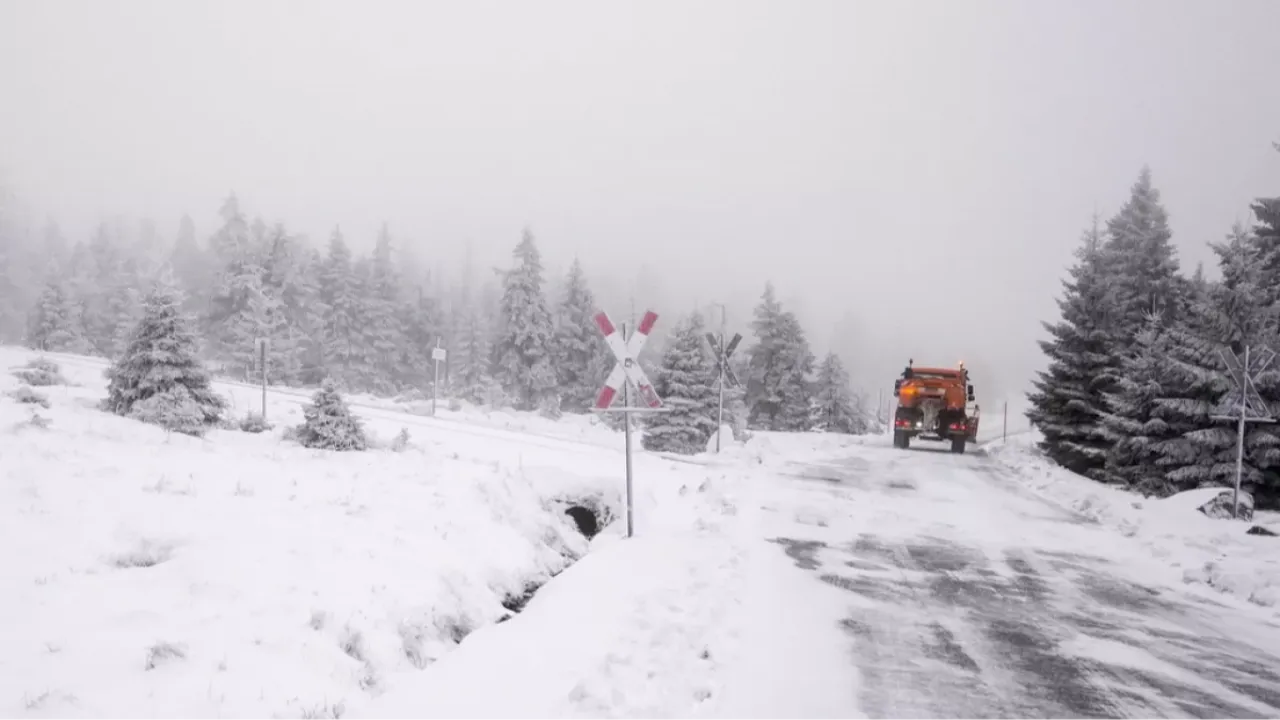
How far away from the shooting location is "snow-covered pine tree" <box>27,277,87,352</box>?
4275 centimetres

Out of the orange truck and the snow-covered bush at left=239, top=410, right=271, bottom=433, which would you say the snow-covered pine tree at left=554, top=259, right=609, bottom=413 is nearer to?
the orange truck

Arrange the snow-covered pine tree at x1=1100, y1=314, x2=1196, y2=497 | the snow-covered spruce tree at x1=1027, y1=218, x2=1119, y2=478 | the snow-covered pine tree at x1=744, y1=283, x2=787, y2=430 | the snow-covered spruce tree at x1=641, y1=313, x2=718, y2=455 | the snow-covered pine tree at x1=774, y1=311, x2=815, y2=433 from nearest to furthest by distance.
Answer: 1. the snow-covered pine tree at x1=1100, y1=314, x2=1196, y2=497
2. the snow-covered spruce tree at x1=1027, y1=218, x2=1119, y2=478
3. the snow-covered spruce tree at x1=641, y1=313, x2=718, y2=455
4. the snow-covered pine tree at x1=774, y1=311, x2=815, y2=433
5. the snow-covered pine tree at x1=744, y1=283, x2=787, y2=430

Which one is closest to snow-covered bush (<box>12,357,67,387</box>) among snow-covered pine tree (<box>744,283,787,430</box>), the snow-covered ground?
the snow-covered ground

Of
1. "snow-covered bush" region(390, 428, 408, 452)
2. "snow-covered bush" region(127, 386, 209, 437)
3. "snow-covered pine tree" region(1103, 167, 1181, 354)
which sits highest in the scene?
"snow-covered pine tree" region(1103, 167, 1181, 354)

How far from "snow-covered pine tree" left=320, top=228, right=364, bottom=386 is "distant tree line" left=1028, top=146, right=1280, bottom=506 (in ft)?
138

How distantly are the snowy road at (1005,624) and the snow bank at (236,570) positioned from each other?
2.91 m

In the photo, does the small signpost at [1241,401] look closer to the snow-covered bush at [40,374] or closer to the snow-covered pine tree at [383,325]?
the snow-covered bush at [40,374]

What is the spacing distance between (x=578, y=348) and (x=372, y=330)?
15252 millimetres

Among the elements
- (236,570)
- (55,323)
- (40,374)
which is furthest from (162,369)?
(55,323)

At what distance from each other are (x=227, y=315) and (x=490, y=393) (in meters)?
18.8

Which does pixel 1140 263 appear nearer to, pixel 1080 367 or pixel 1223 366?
pixel 1080 367

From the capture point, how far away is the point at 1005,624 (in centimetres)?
→ 643

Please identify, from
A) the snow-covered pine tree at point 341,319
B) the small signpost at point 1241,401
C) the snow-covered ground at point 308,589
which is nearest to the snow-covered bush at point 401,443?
the snow-covered ground at point 308,589

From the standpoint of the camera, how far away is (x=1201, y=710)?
468 cm
